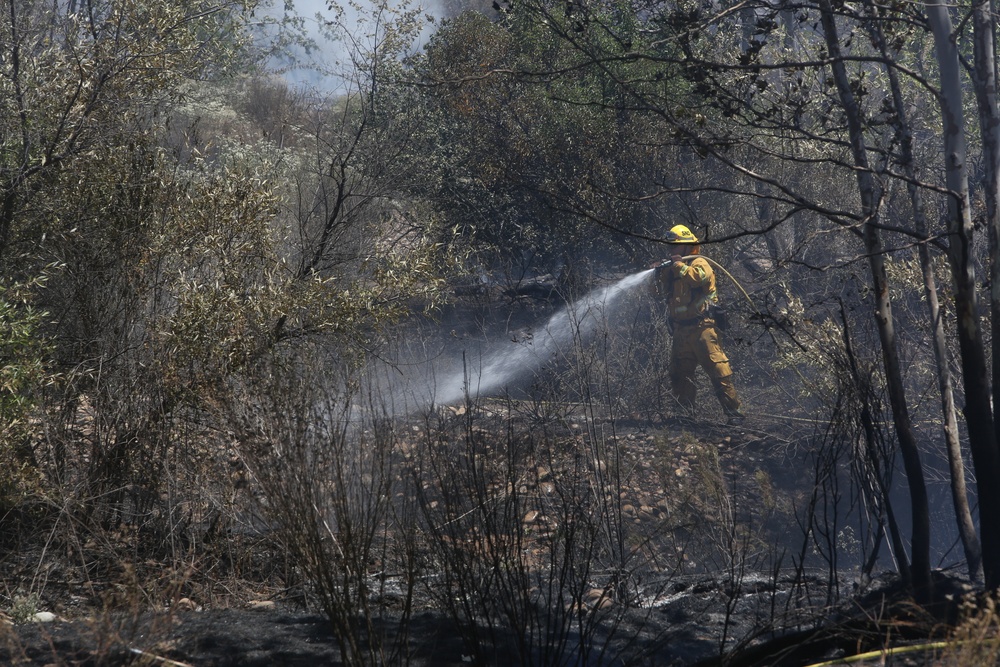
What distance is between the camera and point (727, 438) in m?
11.4

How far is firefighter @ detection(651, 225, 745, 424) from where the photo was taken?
11.4m

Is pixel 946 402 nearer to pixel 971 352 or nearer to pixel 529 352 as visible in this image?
pixel 971 352

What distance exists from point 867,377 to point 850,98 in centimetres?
166

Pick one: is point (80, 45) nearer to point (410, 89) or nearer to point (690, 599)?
point (690, 599)

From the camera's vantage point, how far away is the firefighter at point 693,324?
11.4m

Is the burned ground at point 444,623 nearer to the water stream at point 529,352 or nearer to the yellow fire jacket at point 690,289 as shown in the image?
the yellow fire jacket at point 690,289

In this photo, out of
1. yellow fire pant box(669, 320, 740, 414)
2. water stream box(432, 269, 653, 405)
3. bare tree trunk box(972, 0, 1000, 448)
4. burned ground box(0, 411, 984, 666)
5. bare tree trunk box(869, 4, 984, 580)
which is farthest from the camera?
water stream box(432, 269, 653, 405)

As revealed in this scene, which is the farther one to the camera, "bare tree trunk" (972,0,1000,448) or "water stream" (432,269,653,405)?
"water stream" (432,269,653,405)

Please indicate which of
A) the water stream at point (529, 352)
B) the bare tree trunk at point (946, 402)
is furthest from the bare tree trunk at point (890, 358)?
the water stream at point (529, 352)

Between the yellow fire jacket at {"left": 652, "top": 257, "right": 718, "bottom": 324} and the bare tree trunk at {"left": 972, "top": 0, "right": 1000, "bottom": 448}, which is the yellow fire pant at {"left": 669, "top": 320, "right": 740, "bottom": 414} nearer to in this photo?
the yellow fire jacket at {"left": 652, "top": 257, "right": 718, "bottom": 324}

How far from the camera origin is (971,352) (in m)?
5.31

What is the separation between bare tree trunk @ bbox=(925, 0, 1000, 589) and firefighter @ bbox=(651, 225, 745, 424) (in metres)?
5.91

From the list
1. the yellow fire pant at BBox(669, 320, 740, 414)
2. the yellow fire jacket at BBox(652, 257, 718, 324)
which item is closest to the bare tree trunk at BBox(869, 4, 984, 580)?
the yellow fire jacket at BBox(652, 257, 718, 324)

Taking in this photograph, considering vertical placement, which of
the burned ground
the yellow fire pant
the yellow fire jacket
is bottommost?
the burned ground
